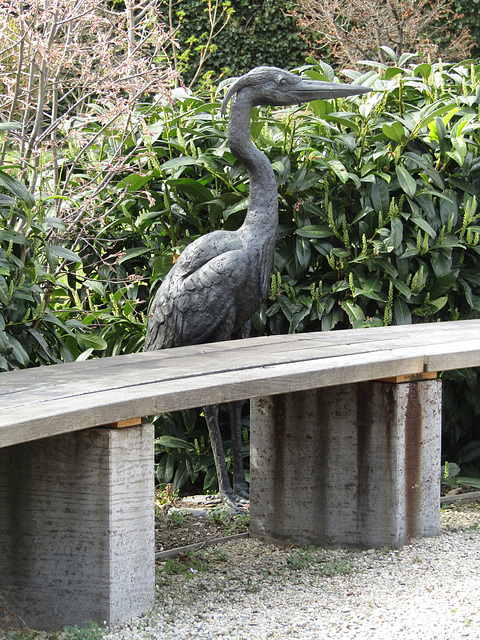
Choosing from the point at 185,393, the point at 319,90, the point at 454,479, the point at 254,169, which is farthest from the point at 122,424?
the point at 454,479

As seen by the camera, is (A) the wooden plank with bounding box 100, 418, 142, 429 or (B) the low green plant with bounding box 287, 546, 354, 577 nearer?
(A) the wooden plank with bounding box 100, 418, 142, 429

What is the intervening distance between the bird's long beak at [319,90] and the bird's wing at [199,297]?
90 centimetres

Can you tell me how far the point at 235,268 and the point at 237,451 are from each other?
99cm

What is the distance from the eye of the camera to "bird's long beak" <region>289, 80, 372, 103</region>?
425 cm

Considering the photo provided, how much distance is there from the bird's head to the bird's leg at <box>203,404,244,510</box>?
1.57 m

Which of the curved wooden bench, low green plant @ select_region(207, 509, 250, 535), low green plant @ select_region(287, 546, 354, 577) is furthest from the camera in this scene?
low green plant @ select_region(207, 509, 250, 535)

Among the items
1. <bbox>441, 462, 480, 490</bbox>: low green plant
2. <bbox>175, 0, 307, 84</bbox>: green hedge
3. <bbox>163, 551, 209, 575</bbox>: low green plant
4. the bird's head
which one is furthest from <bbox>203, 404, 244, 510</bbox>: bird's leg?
<bbox>175, 0, 307, 84</bbox>: green hedge

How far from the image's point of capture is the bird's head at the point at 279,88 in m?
4.19

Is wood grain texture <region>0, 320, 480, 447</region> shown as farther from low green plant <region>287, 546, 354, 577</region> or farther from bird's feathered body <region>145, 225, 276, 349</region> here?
low green plant <region>287, 546, 354, 577</region>

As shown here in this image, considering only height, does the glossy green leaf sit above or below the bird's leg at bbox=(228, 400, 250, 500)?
above

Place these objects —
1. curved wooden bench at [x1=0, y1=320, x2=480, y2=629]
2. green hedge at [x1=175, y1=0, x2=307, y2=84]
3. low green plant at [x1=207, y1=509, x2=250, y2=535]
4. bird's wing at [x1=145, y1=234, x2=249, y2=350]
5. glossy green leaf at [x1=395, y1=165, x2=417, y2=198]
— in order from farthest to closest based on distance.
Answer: green hedge at [x1=175, y1=0, x2=307, y2=84], glossy green leaf at [x1=395, y1=165, x2=417, y2=198], low green plant at [x1=207, y1=509, x2=250, y2=535], bird's wing at [x1=145, y1=234, x2=249, y2=350], curved wooden bench at [x1=0, y1=320, x2=480, y2=629]

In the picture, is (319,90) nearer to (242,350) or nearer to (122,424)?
(242,350)

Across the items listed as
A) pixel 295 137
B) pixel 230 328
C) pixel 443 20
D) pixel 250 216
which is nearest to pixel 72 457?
pixel 230 328

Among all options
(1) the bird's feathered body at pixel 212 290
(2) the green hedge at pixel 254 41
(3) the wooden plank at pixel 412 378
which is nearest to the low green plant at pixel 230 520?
(1) the bird's feathered body at pixel 212 290
